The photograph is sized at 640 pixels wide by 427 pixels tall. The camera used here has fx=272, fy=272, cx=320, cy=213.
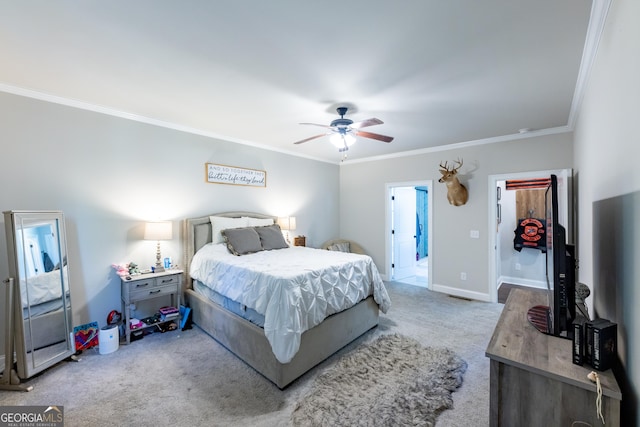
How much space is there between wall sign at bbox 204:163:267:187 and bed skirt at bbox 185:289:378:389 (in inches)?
68.2

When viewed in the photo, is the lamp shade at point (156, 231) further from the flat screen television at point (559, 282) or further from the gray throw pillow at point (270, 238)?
the flat screen television at point (559, 282)

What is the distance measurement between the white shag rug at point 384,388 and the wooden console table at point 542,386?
2.62ft

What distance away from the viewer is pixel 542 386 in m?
1.21

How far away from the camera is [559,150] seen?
3723 millimetres

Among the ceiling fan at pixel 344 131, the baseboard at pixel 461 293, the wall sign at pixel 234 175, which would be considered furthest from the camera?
the baseboard at pixel 461 293

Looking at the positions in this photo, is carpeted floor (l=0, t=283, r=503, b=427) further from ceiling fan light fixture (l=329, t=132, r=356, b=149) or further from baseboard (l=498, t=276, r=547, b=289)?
baseboard (l=498, t=276, r=547, b=289)

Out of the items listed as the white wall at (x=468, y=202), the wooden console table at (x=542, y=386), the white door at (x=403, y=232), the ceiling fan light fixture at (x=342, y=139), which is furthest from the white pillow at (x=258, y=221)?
the wooden console table at (x=542, y=386)

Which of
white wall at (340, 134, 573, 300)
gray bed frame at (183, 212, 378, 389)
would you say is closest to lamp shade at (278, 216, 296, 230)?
gray bed frame at (183, 212, 378, 389)

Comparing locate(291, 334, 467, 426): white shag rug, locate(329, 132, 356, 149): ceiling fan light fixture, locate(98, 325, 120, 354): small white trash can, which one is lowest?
locate(291, 334, 467, 426): white shag rug

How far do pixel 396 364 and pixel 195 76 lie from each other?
3.16 meters

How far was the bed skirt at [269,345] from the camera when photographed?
2.30 metres

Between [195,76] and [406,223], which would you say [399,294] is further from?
[195,76]

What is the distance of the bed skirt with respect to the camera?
2.30 m

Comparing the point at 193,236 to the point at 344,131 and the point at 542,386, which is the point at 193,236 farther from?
the point at 542,386
